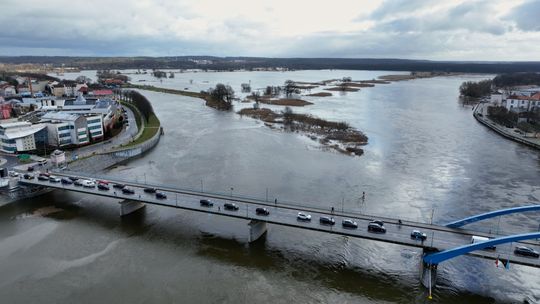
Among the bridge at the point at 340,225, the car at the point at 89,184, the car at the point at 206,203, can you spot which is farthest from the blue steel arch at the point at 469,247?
the car at the point at 89,184

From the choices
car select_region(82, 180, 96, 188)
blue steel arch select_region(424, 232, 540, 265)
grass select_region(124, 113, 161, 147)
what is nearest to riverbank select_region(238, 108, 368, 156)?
grass select_region(124, 113, 161, 147)

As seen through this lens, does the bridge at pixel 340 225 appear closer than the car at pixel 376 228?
Yes

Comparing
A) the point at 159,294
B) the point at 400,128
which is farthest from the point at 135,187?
the point at 400,128

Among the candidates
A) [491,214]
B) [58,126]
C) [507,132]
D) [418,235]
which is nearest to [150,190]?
[418,235]

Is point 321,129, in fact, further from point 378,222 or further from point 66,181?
point 66,181

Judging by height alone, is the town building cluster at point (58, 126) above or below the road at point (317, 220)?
above

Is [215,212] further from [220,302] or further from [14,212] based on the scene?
[14,212]

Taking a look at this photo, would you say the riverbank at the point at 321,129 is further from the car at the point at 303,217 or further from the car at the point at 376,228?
the car at the point at 376,228
